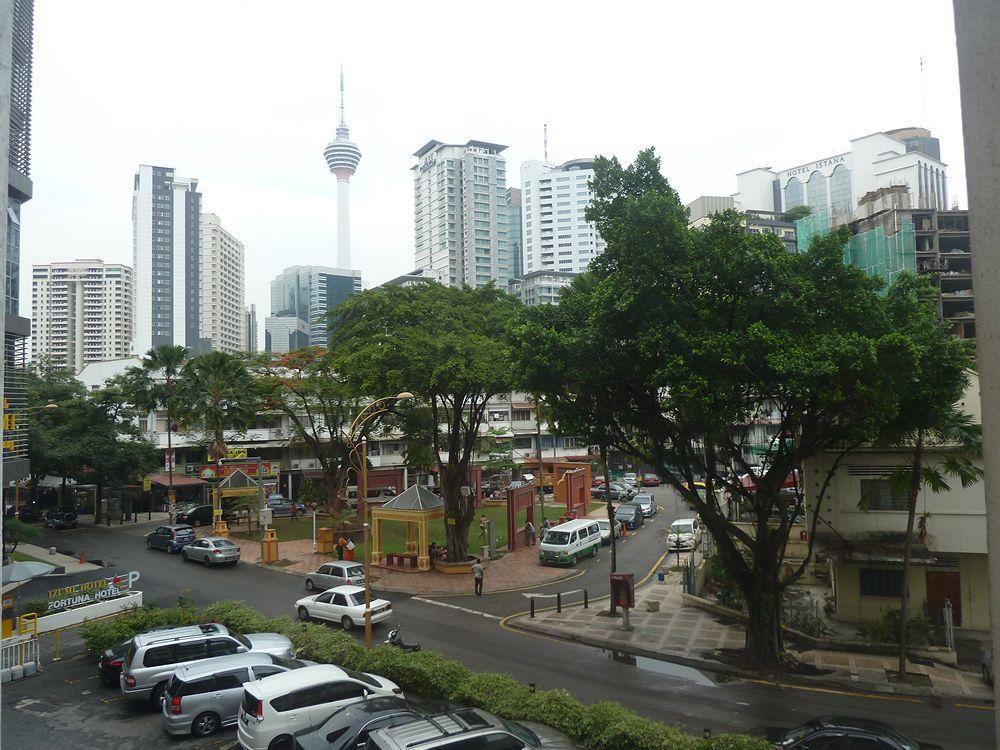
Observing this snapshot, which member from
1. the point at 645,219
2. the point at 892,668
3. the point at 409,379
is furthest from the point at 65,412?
the point at 892,668

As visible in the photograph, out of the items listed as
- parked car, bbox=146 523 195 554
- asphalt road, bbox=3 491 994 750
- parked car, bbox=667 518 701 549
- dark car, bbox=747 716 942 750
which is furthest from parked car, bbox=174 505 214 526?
dark car, bbox=747 716 942 750

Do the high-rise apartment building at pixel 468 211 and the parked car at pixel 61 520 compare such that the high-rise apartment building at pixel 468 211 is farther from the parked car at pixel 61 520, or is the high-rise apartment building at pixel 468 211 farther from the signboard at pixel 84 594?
the signboard at pixel 84 594

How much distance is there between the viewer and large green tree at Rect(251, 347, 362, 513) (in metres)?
40.7

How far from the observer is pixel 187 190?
152 meters

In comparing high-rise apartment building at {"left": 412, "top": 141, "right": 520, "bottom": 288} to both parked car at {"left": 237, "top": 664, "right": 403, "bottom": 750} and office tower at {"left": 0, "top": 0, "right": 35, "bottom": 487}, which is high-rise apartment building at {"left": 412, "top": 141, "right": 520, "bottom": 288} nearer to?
office tower at {"left": 0, "top": 0, "right": 35, "bottom": 487}

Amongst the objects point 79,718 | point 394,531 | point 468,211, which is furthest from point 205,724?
point 468,211

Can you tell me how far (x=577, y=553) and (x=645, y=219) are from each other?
65.6 feet

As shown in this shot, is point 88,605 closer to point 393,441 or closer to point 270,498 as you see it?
point 270,498

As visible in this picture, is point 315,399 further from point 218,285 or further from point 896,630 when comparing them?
point 218,285

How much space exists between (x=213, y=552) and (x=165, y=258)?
450ft

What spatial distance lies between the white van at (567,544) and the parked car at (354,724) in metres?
19.5

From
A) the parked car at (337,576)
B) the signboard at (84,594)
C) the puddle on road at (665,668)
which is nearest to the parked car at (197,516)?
the signboard at (84,594)

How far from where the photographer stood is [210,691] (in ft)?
46.0

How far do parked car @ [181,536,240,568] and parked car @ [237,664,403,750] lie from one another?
20.1 metres
